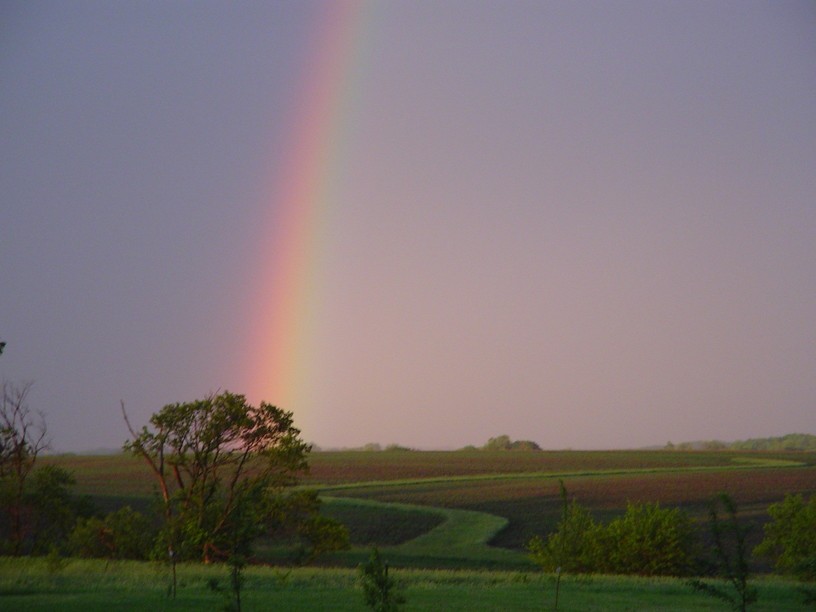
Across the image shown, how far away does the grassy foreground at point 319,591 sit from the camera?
61.5 feet

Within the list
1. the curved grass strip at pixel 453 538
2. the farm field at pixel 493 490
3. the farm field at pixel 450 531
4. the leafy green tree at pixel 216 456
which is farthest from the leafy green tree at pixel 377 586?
the curved grass strip at pixel 453 538

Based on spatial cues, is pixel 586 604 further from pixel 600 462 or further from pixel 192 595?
pixel 600 462

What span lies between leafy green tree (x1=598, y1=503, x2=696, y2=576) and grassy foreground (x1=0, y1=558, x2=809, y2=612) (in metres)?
8.26

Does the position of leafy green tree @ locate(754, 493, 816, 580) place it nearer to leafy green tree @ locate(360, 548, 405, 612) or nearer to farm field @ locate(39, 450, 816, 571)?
farm field @ locate(39, 450, 816, 571)

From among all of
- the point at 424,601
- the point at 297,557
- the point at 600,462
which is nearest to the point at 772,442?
the point at 600,462

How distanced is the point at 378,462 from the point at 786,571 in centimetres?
8739

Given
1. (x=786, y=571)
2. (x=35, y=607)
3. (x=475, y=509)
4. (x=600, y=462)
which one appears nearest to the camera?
(x=35, y=607)

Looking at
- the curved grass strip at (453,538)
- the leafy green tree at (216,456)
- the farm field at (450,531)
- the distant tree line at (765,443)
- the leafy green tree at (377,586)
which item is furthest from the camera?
the distant tree line at (765,443)

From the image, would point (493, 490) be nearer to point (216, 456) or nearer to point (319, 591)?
point (216, 456)

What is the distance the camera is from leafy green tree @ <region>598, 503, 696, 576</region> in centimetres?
3475

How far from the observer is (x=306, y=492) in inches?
1410

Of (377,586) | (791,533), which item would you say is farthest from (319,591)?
(791,533)

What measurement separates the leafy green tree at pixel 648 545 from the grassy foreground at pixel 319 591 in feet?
27.1

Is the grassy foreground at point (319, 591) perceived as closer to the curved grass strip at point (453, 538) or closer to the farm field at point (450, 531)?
the farm field at point (450, 531)
